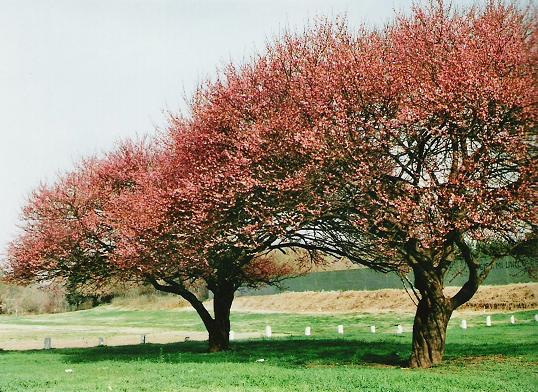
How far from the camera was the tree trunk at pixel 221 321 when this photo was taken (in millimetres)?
26047

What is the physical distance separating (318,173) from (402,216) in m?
2.83

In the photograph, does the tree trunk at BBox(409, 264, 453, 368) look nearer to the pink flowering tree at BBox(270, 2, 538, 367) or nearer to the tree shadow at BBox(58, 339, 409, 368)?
the pink flowering tree at BBox(270, 2, 538, 367)

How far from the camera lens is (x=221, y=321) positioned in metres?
26.2

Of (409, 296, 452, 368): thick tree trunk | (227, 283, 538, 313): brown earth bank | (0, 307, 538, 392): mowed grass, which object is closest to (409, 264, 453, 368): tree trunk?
(409, 296, 452, 368): thick tree trunk

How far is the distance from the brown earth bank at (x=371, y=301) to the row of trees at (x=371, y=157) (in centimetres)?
3308

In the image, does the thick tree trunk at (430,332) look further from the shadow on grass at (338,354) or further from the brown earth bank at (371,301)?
the brown earth bank at (371,301)

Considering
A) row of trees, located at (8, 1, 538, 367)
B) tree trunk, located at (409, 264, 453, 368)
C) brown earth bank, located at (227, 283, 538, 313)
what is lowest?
brown earth bank, located at (227, 283, 538, 313)

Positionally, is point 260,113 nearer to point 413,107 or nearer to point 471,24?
point 413,107

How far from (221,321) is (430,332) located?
11228 millimetres

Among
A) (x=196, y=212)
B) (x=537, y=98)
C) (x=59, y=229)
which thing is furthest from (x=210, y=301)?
(x=537, y=98)

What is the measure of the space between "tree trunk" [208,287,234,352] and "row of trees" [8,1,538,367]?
2.67 m

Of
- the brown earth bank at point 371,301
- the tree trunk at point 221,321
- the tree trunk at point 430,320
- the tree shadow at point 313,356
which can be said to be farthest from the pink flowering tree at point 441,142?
the brown earth bank at point 371,301

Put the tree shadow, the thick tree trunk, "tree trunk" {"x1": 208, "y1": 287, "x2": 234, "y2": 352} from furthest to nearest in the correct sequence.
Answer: "tree trunk" {"x1": 208, "y1": 287, "x2": 234, "y2": 352}, the tree shadow, the thick tree trunk

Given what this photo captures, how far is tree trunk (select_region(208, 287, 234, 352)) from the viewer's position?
85.5 ft
